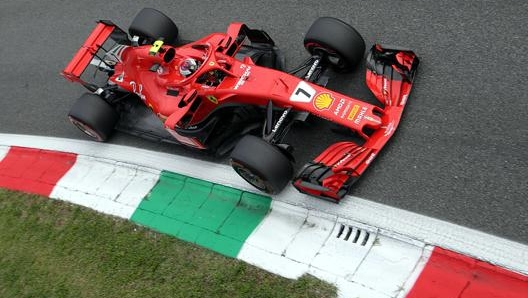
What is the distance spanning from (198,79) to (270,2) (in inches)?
77.1

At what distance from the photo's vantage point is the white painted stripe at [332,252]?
460cm

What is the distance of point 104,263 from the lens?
18.6 ft

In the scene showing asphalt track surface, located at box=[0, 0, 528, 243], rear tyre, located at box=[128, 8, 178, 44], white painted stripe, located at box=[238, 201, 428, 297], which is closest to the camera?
white painted stripe, located at box=[238, 201, 428, 297]

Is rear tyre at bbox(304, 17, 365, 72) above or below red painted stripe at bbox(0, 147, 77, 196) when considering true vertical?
above

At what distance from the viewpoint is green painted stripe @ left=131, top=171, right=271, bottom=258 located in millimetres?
5430

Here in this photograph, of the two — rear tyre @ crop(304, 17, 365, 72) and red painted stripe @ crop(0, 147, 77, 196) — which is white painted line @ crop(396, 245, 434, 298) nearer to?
rear tyre @ crop(304, 17, 365, 72)

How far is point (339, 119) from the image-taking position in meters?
5.04

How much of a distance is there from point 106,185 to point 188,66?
1.86 meters

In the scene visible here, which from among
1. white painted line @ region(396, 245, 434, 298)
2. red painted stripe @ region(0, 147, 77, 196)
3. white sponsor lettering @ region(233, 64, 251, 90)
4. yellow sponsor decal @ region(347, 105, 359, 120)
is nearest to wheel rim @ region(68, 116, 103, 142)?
red painted stripe @ region(0, 147, 77, 196)

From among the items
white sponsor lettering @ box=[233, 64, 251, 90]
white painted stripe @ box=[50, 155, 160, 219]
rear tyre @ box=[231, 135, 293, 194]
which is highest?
white sponsor lettering @ box=[233, 64, 251, 90]

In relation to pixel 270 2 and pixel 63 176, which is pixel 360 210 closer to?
pixel 270 2

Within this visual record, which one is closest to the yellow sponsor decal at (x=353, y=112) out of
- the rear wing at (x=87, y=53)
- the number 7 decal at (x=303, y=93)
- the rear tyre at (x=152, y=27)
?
the number 7 decal at (x=303, y=93)

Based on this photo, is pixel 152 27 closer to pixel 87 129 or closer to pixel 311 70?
pixel 87 129

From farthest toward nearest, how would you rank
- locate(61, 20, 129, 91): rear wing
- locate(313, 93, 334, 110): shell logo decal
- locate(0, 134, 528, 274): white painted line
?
1. locate(61, 20, 129, 91): rear wing
2. locate(313, 93, 334, 110): shell logo decal
3. locate(0, 134, 528, 274): white painted line
